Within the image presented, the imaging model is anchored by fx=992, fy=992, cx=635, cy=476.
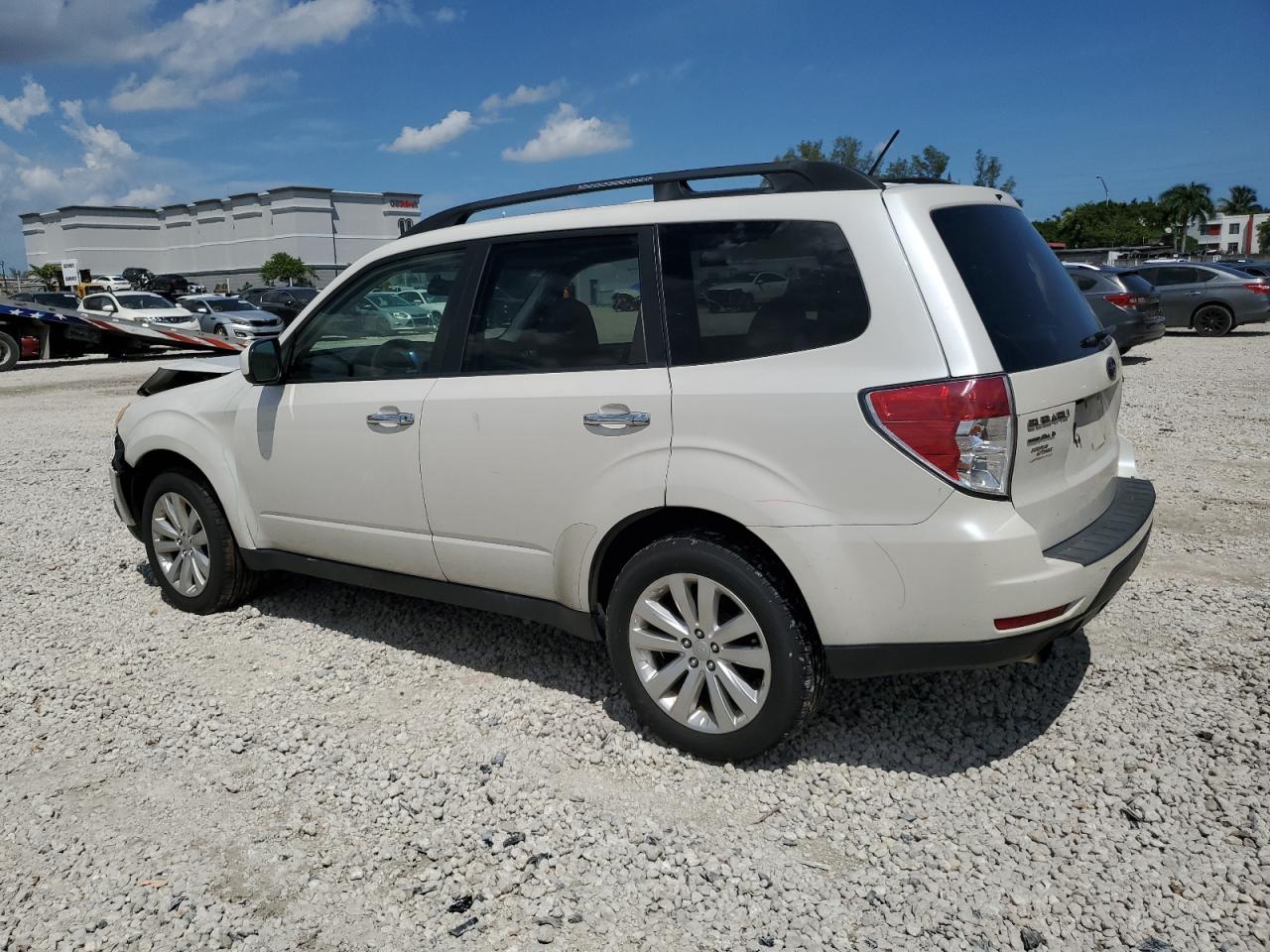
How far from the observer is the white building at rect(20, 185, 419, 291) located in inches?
4171

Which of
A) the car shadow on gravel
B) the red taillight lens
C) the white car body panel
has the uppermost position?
the white car body panel

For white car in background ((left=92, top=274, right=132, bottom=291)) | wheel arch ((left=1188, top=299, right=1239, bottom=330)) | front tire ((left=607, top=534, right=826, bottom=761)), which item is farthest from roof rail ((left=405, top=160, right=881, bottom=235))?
white car in background ((left=92, top=274, right=132, bottom=291))

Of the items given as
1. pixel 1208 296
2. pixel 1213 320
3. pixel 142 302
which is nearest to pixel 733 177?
pixel 1208 296

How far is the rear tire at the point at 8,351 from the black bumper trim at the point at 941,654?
22979 mm

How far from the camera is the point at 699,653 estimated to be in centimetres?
336

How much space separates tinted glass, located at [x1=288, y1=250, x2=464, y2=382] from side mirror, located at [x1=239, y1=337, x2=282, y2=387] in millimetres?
83

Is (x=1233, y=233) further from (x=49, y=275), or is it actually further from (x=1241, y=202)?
(x=49, y=275)

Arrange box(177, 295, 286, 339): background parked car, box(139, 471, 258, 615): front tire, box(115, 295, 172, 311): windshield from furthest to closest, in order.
Answer: box(177, 295, 286, 339): background parked car
box(115, 295, 172, 311): windshield
box(139, 471, 258, 615): front tire

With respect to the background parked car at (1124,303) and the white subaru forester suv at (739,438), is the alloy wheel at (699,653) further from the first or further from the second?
the background parked car at (1124,303)

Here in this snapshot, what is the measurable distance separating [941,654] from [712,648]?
738 mm

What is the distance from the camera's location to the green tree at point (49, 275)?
98.7 meters

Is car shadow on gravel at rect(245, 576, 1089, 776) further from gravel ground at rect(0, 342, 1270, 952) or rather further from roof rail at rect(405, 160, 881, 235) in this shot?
roof rail at rect(405, 160, 881, 235)

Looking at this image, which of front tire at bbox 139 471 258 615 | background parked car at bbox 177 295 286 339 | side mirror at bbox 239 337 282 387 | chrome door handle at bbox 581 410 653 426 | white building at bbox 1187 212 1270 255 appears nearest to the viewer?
chrome door handle at bbox 581 410 653 426

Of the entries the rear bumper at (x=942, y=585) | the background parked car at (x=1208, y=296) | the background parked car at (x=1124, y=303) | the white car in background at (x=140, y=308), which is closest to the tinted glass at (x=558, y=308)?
the rear bumper at (x=942, y=585)
